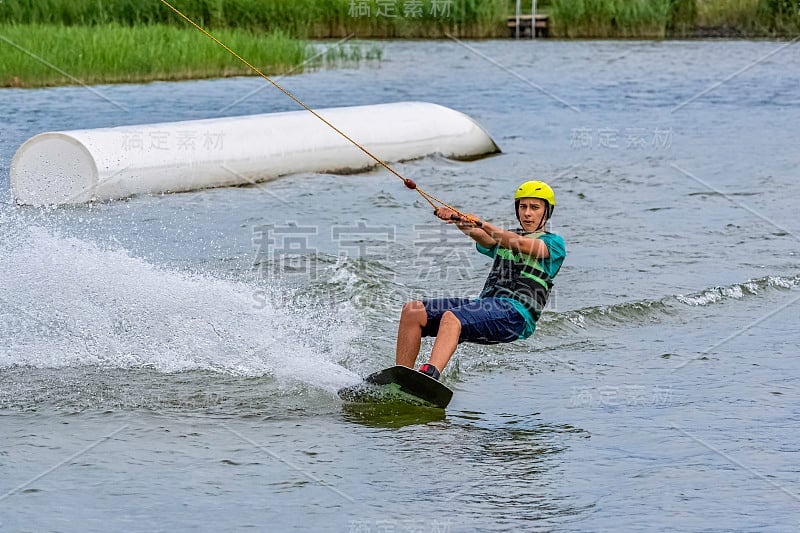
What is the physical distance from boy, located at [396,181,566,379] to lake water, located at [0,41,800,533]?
465 mm

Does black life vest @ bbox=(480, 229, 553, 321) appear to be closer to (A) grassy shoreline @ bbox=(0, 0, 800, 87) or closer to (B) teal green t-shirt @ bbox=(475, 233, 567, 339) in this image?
(B) teal green t-shirt @ bbox=(475, 233, 567, 339)

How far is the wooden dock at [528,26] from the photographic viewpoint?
38.7 metres

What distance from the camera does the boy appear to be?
769 centimetres

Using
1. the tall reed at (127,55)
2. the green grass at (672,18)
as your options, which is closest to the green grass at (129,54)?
the tall reed at (127,55)

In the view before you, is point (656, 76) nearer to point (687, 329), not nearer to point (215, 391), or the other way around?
point (687, 329)

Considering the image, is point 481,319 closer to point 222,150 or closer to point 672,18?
point 222,150

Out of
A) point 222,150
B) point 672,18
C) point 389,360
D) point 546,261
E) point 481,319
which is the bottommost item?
point 389,360

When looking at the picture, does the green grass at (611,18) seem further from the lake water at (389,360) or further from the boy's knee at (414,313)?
the boy's knee at (414,313)

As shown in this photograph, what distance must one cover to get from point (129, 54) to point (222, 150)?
30.6 feet

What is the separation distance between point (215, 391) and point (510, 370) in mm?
2108

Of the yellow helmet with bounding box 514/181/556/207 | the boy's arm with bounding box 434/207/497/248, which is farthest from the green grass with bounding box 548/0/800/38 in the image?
the boy's arm with bounding box 434/207/497/248

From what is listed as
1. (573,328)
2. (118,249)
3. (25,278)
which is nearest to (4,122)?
(118,249)

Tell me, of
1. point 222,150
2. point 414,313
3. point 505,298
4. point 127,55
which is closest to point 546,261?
point 505,298

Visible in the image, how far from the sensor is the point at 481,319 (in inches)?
303
